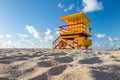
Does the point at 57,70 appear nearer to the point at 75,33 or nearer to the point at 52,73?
the point at 52,73

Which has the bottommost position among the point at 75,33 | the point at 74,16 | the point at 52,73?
the point at 52,73

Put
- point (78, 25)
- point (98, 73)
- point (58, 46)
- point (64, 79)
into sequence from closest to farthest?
point (64, 79) → point (98, 73) → point (78, 25) → point (58, 46)

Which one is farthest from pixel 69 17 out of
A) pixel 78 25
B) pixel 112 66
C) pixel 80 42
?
pixel 112 66

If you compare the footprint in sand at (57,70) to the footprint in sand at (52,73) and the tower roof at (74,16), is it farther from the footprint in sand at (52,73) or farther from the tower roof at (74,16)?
the tower roof at (74,16)

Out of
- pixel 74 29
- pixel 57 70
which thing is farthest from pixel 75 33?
pixel 57 70

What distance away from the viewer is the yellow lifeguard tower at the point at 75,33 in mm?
10680

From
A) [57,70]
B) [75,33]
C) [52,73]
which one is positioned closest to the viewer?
[52,73]

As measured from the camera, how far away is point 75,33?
1070 cm

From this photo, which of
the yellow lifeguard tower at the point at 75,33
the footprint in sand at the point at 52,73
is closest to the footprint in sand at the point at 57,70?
the footprint in sand at the point at 52,73

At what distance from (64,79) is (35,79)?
0.35m

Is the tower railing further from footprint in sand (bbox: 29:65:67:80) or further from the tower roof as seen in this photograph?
footprint in sand (bbox: 29:65:67:80)

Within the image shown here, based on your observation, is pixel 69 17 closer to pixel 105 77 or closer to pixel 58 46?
pixel 58 46

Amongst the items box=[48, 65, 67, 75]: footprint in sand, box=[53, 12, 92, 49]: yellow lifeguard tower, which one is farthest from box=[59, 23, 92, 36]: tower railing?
box=[48, 65, 67, 75]: footprint in sand

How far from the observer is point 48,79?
1.67 metres
